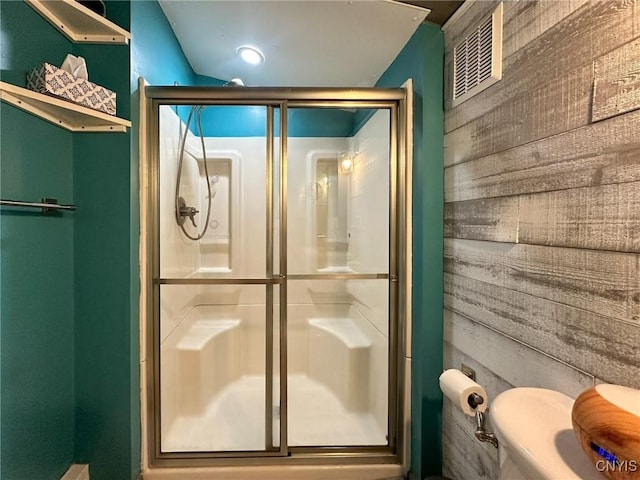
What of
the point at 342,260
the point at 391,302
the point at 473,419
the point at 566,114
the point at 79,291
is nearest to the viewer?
the point at 566,114

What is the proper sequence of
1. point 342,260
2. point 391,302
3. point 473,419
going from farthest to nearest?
point 342,260 < point 391,302 < point 473,419

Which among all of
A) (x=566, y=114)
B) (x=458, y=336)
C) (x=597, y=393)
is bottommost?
(x=458, y=336)

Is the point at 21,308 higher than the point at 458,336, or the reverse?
the point at 21,308

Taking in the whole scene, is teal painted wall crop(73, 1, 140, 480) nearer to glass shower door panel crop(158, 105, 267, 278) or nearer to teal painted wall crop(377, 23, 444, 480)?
glass shower door panel crop(158, 105, 267, 278)

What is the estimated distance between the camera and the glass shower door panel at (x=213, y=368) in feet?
5.78

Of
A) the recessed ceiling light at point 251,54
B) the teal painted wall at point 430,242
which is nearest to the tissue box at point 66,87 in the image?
the recessed ceiling light at point 251,54

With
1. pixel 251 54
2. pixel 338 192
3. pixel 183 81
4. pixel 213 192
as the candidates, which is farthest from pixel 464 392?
pixel 183 81

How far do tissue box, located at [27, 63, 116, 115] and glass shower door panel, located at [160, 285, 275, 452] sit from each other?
2.84 ft

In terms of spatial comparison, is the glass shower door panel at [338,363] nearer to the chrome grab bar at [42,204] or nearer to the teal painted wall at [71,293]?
the teal painted wall at [71,293]

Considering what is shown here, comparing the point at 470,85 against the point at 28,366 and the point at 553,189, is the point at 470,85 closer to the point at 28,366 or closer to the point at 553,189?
the point at 553,189

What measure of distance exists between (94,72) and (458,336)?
1899 mm

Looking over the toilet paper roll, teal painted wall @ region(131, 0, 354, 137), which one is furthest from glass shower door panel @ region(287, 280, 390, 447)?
teal painted wall @ region(131, 0, 354, 137)

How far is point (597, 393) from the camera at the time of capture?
610mm

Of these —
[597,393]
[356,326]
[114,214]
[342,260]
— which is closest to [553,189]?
[597,393]
